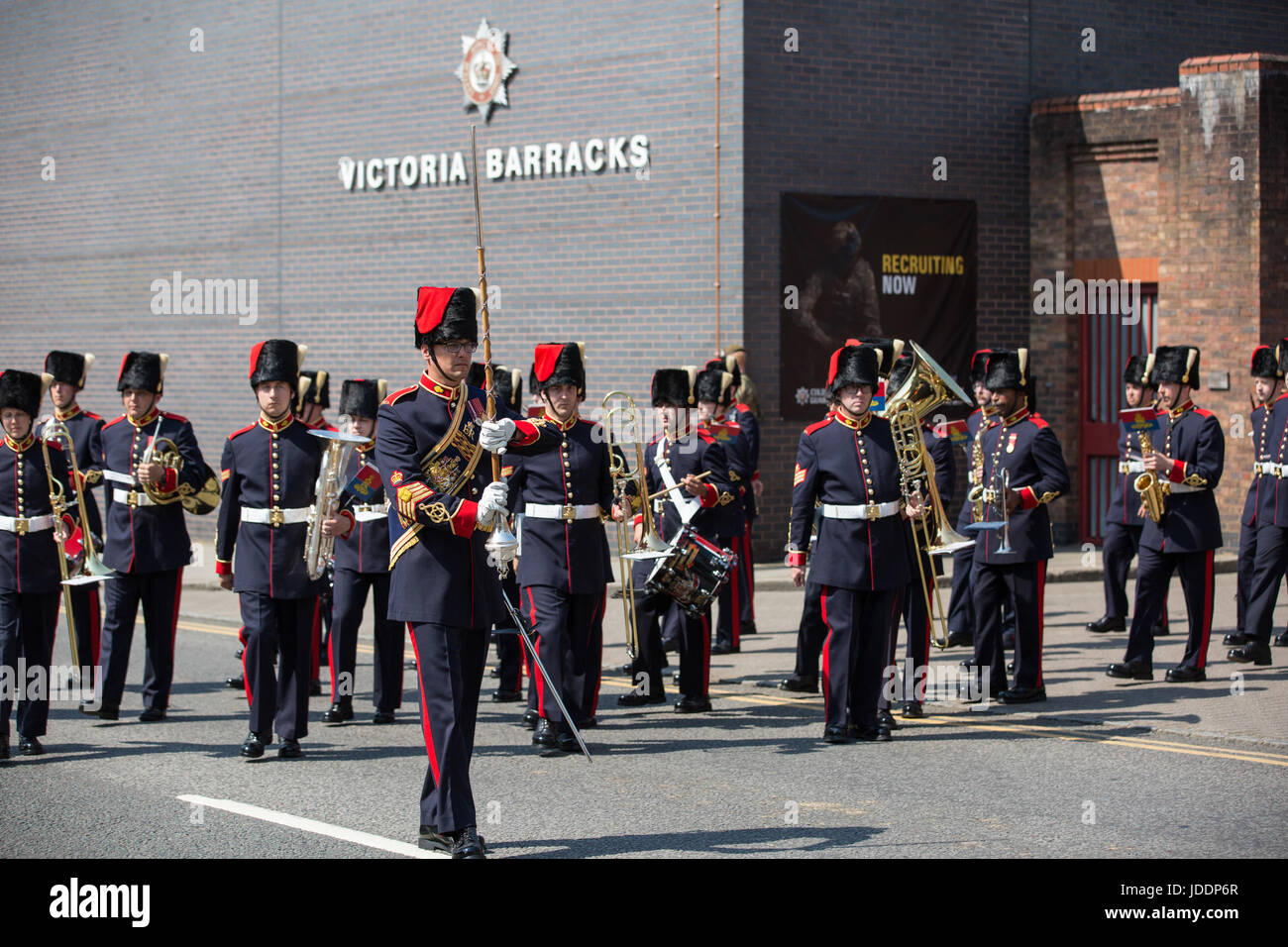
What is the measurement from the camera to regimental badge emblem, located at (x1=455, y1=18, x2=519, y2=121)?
19781mm

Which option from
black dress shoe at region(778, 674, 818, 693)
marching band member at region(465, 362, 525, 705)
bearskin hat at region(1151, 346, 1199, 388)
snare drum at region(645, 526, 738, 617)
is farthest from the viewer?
bearskin hat at region(1151, 346, 1199, 388)

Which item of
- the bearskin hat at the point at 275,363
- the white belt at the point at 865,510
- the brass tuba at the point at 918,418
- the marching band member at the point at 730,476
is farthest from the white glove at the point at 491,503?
the marching band member at the point at 730,476

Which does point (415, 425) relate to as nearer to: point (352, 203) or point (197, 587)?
point (197, 587)

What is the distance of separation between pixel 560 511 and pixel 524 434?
250 centimetres

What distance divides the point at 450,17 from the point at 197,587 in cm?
763

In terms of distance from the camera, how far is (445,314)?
7504 mm

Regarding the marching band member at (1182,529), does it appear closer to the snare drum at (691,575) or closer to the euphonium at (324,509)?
the snare drum at (691,575)

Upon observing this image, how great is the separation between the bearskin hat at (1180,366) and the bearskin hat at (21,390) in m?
8.28

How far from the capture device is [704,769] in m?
9.30

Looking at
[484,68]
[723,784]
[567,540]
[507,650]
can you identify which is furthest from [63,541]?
[484,68]

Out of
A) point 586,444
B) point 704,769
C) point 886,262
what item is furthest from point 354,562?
point 886,262

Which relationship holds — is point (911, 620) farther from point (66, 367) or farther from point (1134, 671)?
point (66, 367)

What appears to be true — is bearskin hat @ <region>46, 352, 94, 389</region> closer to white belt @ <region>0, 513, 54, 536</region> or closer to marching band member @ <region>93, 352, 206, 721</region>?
marching band member @ <region>93, 352, 206, 721</region>

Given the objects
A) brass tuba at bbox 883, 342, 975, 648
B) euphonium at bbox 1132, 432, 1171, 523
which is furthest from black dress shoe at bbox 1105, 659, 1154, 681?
brass tuba at bbox 883, 342, 975, 648
